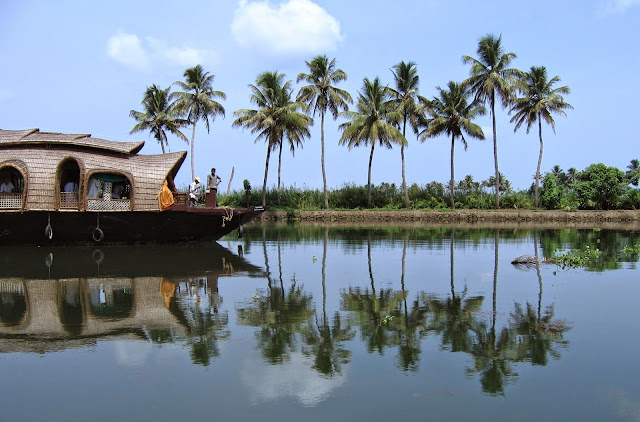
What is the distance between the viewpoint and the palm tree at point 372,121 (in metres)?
33.8

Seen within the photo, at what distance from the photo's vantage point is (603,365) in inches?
201

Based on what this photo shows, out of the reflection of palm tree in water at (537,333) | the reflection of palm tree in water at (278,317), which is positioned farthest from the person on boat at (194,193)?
the reflection of palm tree in water at (537,333)

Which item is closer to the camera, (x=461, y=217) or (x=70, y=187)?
(x=70, y=187)

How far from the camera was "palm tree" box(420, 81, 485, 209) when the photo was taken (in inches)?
1395

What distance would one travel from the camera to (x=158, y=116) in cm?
3803

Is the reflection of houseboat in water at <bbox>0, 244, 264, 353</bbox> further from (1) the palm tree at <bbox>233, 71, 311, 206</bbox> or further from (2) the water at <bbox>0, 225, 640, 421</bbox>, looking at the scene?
(1) the palm tree at <bbox>233, 71, 311, 206</bbox>

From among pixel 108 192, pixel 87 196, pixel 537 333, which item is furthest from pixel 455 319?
pixel 108 192

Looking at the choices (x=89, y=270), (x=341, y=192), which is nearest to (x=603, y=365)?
(x=89, y=270)

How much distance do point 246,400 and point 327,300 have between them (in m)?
3.79

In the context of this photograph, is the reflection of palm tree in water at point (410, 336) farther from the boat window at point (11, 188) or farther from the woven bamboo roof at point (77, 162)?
the boat window at point (11, 188)

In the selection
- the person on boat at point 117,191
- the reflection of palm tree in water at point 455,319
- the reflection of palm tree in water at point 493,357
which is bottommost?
the reflection of palm tree in water at point 493,357

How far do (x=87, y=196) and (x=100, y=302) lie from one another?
8224mm

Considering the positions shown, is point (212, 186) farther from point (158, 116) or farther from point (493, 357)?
point (158, 116)

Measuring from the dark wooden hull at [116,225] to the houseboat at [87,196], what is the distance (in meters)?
0.02
